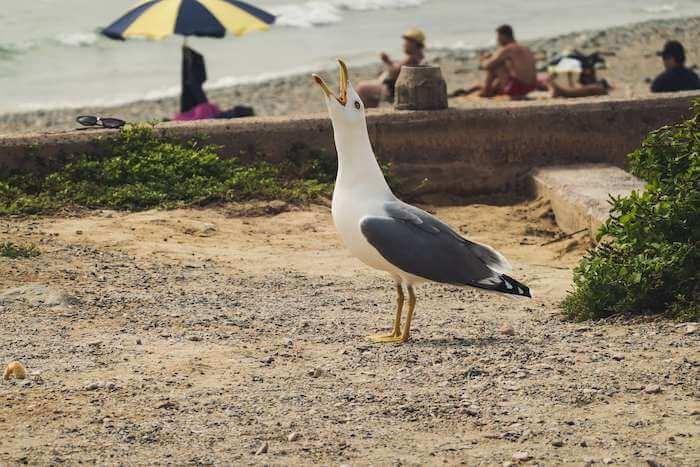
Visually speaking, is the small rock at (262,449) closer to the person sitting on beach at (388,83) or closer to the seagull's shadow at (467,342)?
the seagull's shadow at (467,342)

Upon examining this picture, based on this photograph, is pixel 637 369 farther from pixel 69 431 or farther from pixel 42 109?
pixel 42 109

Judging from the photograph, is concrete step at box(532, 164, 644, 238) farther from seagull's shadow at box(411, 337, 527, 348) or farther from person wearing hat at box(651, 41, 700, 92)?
person wearing hat at box(651, 41, 700, 92)

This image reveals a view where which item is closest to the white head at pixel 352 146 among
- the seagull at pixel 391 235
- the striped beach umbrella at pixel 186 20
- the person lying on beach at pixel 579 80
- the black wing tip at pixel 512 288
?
the seagull at pixel 391 235

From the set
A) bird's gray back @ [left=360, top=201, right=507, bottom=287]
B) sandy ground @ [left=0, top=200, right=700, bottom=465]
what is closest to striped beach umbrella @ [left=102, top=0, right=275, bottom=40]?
sandy ground @ [left=0, top=200, right=700, bottom=465]

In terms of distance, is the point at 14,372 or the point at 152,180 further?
the point at 152,180

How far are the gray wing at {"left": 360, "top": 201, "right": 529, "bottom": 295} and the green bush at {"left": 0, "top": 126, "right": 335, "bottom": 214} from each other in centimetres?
365

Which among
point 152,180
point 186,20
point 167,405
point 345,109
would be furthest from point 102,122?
point 167,405

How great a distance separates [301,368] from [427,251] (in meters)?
1.04

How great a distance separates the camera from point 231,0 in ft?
47.1

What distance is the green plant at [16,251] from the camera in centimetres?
869

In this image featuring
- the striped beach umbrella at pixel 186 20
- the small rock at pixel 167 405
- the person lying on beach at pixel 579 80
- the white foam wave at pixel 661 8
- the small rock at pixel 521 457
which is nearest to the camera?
the small rock at pixel 521 457

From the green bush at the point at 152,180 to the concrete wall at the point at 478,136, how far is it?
23cm

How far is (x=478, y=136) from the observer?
11.8 m

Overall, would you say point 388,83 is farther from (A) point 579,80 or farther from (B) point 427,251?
(B) point 427,251
